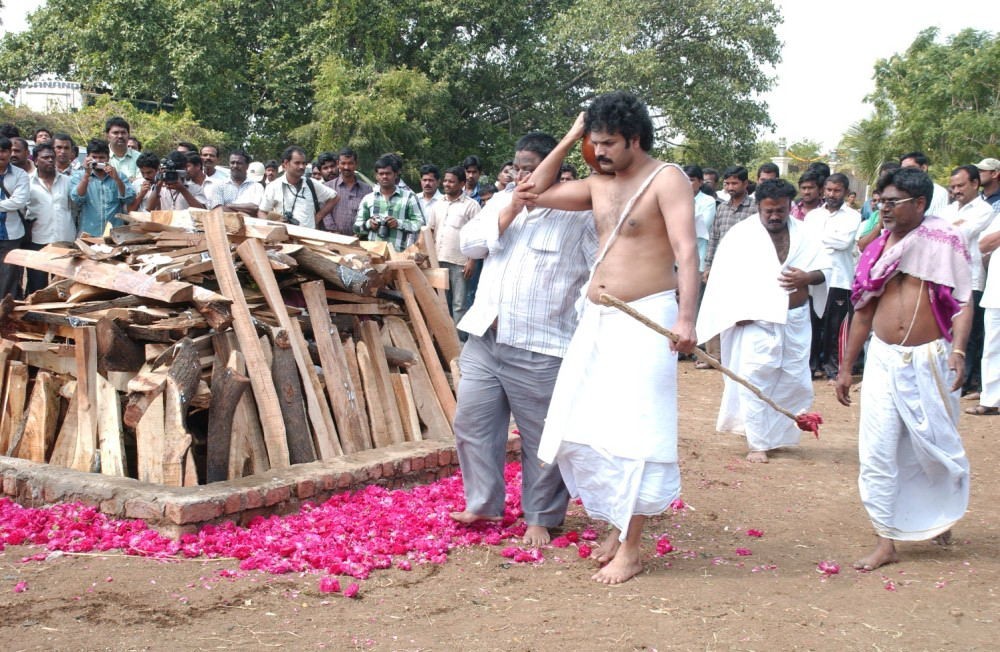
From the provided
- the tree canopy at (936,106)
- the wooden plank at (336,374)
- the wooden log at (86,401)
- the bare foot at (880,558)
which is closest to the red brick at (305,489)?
the wooden plank at (336,374)

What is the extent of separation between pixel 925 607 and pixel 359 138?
2327cm

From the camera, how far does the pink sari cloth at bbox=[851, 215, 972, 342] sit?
498 centimetres

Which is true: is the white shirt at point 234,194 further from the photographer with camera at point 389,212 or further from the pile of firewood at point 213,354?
the pile of firewood at point 213,354

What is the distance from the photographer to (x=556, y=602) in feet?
14.1

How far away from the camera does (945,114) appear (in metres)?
30.8

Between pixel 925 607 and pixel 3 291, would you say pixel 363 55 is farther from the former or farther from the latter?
pixel 925 607

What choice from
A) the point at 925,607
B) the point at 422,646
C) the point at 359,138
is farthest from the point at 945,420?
the point at 359,138

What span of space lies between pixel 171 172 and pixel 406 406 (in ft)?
12.6

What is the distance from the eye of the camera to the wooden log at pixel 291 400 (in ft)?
19.0

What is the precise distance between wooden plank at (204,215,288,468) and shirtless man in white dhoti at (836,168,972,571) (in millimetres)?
3096

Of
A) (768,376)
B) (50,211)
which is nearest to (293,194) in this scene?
(50,211)

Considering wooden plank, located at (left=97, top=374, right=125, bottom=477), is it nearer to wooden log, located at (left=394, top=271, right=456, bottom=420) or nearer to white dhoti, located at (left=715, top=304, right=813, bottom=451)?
wooden log, located at (left=394, top=271, right=456, bottom=420)

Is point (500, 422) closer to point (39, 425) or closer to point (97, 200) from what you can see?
point (39, 425)

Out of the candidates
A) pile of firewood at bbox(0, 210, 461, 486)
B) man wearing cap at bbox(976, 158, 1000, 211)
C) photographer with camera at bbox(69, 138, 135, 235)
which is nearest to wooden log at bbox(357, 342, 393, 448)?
pile of firewood at bbox(0, 210, 461, 486)
